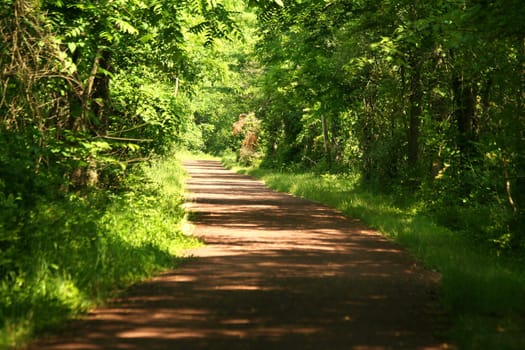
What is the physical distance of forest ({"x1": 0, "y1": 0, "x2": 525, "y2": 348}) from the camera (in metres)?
9.30

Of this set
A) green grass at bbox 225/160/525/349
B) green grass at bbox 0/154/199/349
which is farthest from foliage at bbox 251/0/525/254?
green grass at bbox 0/154/199/349

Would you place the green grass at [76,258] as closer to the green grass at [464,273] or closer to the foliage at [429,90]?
the green grass at [464,273]

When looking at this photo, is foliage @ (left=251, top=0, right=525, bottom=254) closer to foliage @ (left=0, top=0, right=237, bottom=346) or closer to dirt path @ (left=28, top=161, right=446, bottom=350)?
dirt path @ (left=28, top=161, right=446, bottom=350)

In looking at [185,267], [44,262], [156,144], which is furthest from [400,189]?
[44,262]

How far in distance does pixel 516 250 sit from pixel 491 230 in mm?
717

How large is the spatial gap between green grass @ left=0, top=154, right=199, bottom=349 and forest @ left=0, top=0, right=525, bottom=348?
3cm

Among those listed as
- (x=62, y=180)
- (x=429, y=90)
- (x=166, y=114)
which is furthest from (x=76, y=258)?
(x=429, y=90)

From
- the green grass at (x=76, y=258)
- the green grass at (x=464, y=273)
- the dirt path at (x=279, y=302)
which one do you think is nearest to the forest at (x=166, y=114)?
the green grass at (x=76, y=258)

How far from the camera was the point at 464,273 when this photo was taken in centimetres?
941

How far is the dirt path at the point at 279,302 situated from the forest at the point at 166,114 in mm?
614

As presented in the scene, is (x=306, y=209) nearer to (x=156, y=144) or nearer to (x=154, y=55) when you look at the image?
(x=156, y=144)

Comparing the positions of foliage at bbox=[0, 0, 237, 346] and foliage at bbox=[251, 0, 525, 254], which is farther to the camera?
foliage at bbox=[251, 0, 525, 254]

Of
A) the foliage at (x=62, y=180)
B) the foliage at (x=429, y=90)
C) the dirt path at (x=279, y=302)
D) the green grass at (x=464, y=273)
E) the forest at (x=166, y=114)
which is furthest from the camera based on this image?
the foliage at (x=429, y=90)

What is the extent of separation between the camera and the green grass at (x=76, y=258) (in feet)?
23.5
